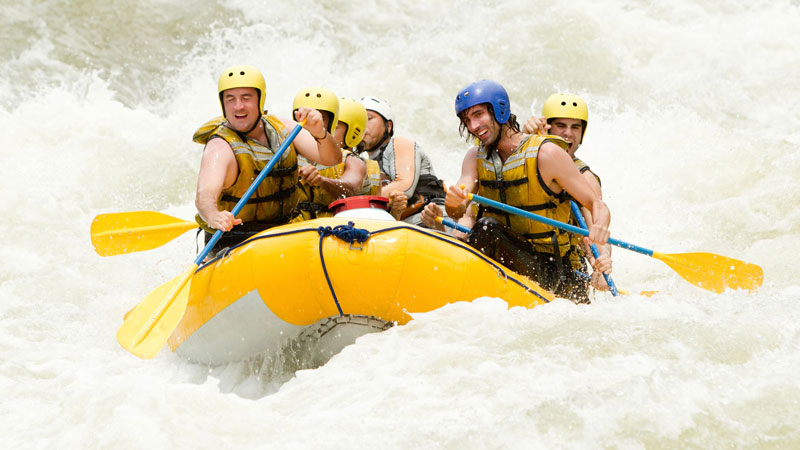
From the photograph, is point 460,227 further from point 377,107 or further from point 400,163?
point 377,107

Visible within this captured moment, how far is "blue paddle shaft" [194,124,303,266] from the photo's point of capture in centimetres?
420

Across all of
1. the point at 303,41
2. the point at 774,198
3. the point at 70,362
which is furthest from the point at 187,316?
the point at 303,41

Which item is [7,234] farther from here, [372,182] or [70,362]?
[372,182]

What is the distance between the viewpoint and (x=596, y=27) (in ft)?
36.3

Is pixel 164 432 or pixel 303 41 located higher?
pixel 303 41

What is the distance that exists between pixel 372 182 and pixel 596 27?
6803 mm

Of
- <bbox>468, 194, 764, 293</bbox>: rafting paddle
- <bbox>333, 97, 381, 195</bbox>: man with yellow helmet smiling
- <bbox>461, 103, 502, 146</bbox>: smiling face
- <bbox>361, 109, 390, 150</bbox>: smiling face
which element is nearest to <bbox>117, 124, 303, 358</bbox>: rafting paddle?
A: <bbox>333, 97, 381, 195</bbox>: man with yellow helmet smiling

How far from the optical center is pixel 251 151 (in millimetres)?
4387

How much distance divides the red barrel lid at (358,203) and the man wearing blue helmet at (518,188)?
0.28 m

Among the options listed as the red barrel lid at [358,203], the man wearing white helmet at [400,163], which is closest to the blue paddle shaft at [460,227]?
the red barrel lid at [358,203]

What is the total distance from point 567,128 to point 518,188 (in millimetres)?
877

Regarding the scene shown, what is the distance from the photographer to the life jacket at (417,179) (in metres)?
5.34

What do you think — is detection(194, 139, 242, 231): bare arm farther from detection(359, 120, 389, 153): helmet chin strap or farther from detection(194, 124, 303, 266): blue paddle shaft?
detection(359, 120, 389, 153): helmet chin strap

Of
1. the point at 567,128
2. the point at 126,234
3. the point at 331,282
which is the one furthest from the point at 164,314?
the point at 567,128
